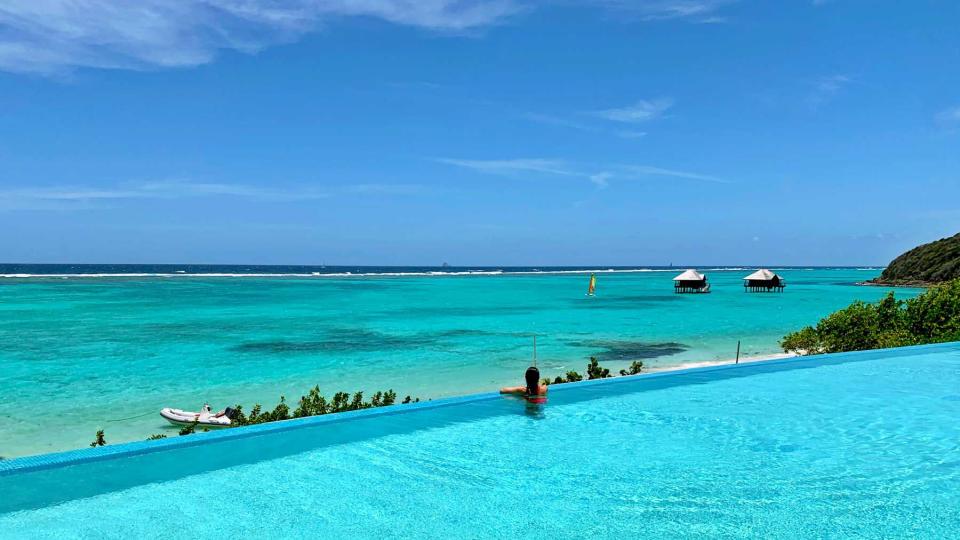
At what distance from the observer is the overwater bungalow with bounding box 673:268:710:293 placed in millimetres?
53469

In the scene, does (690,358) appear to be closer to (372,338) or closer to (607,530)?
(372,338)

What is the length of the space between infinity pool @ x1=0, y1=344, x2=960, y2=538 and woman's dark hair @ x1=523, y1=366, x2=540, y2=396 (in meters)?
0.23

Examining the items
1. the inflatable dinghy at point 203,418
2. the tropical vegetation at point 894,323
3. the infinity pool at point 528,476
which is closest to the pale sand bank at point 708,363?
the tropical vegetation at point 894,323

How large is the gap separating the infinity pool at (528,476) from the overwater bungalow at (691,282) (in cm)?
4709

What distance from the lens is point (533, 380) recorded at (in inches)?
296

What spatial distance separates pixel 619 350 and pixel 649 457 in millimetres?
12768

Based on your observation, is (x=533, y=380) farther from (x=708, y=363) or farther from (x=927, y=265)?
(x=927, y=265)

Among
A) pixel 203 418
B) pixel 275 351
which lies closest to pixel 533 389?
pixel 203 418

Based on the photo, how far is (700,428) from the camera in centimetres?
695

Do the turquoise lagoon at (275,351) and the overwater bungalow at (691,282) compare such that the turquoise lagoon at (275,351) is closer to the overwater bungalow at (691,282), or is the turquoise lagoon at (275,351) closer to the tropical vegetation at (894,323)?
the tropical vegetation at (894,323)

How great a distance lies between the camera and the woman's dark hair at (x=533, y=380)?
745 centimetres

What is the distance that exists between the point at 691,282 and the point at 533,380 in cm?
5072

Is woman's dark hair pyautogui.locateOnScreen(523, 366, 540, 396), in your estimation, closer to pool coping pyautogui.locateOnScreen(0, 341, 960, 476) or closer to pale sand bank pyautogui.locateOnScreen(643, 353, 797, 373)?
pool coping pyautogui.locateOnScreen(0, 341, 960, 476)

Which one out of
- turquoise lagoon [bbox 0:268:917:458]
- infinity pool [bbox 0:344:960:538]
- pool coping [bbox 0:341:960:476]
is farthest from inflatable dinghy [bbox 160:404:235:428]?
infinity pool [bbox 0:344:960:538]
